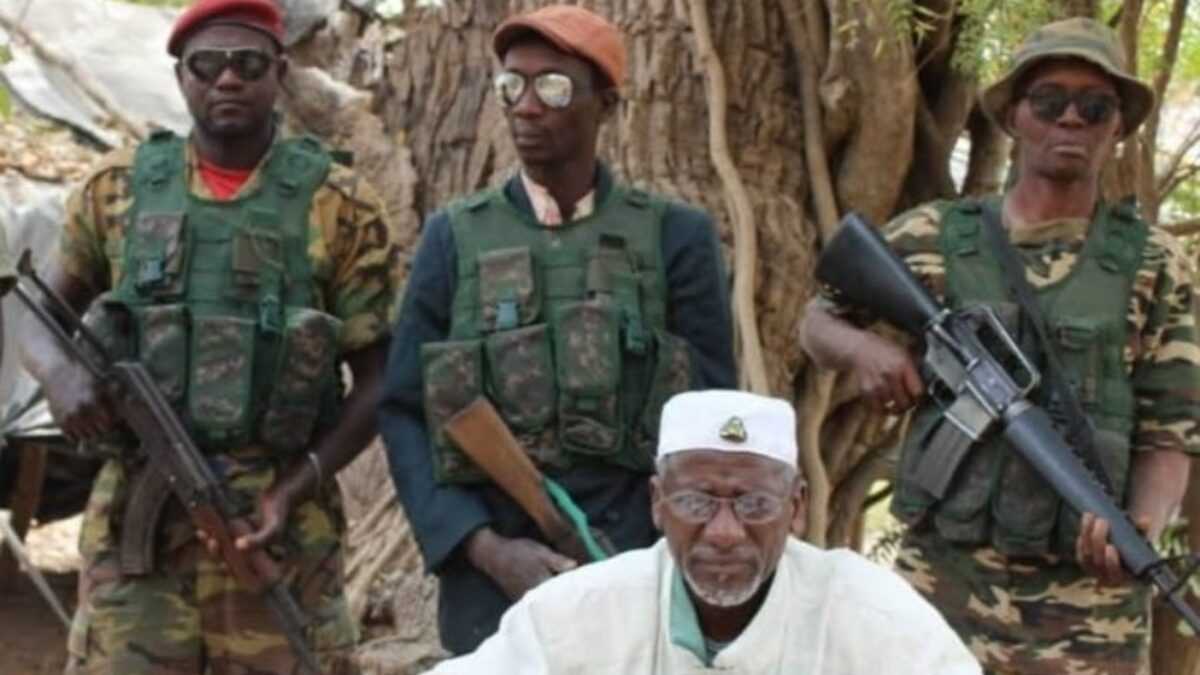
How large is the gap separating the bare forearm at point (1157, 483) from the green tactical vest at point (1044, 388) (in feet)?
0.10

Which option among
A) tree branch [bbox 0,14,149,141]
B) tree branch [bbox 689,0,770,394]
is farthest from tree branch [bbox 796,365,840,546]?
tree branch [bbox 0,14,149,141]

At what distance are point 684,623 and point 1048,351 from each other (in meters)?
1.50

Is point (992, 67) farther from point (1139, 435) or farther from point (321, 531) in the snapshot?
point (321, 531)

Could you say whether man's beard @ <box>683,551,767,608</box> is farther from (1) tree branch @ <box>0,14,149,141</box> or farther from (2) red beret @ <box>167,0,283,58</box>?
(1) tree branch @ <box>0,14,149,141</box>

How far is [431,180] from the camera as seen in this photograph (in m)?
7.44

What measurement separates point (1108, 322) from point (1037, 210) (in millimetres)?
268

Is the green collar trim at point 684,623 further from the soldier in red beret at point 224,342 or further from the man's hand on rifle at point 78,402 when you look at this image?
the man's hand on rifle at point 78,402

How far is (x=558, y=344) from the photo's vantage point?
501 cm

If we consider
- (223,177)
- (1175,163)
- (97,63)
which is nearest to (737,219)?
(1175,163)

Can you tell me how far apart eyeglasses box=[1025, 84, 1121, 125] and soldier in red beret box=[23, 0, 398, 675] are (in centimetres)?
137

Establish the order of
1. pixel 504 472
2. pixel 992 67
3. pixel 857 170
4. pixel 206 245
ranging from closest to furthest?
pixel 504 472 → pixel 206 245 → pixel 992 67 → pixel 857 170

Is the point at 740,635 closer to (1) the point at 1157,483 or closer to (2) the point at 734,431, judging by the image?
(2) the point at 734,431

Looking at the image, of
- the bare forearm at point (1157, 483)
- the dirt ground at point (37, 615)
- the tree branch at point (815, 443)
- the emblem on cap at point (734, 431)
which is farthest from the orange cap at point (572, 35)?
the dirt ground at point (37, 615)

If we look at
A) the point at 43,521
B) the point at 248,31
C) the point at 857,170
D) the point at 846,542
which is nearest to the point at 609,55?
the point at 248,31
